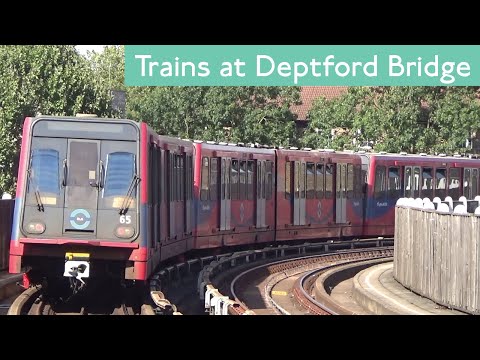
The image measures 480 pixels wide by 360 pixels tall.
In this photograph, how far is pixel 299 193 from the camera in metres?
30.9

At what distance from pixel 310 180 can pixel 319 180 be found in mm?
497

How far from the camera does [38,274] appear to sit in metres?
15.9

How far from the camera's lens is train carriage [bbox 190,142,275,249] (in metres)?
24.6

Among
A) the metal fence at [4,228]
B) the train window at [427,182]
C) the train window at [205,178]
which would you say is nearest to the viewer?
the metal fence at [4,228]

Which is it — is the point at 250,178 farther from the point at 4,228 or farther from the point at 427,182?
the point at 427,182

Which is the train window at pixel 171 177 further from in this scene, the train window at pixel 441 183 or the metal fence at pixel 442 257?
the train window at pixel 441 183

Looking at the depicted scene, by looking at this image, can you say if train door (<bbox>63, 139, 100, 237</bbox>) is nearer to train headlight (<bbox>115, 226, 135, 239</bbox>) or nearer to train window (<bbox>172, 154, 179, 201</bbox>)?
train headlight (<bbox>115, 226, 135, 239</bbox>)

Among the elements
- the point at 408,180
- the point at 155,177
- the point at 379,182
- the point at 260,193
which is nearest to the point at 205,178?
the point at 260,193

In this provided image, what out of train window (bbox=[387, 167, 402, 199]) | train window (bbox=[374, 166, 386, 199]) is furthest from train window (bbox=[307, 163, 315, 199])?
train window (bbox=[387, 167, 402, 199])

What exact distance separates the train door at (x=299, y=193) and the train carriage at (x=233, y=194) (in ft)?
3.96

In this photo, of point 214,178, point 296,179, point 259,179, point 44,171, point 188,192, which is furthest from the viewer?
point 296,179

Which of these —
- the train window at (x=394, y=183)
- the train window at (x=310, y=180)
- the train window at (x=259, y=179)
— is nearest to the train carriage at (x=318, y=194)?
the train window at (x=310, y=180)

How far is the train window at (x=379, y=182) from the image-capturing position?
34.5 metres
